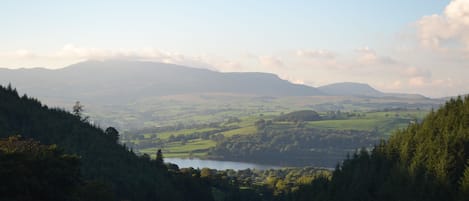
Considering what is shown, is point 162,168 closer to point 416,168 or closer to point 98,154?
point 98,154

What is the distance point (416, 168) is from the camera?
250ft

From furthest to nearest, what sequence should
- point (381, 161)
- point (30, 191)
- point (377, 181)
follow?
point (381, 161)
point (377, 181)
point (30, 191)

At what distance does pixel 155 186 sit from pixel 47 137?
2367cm

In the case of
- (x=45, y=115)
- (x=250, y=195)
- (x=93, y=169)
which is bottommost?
(x=250, y=195)

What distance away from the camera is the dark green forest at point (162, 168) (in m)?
44.6

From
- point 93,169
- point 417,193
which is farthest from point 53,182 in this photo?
point 93,169

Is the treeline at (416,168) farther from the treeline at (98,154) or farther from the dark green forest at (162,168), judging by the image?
the treeline at (98,154)

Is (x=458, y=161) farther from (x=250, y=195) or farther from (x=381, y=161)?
(x=250, y=195)

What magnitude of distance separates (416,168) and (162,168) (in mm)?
62701

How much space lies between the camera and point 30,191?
4181 centimetres

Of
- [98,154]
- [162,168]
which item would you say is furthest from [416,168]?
[162,168]

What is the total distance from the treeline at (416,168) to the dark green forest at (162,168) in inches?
5.1

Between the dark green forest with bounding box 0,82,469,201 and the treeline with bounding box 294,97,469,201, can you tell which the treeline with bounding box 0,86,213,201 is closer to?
the dark green forest with bounding box 0,82,469,201

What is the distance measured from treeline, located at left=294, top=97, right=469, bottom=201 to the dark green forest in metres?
0.13
